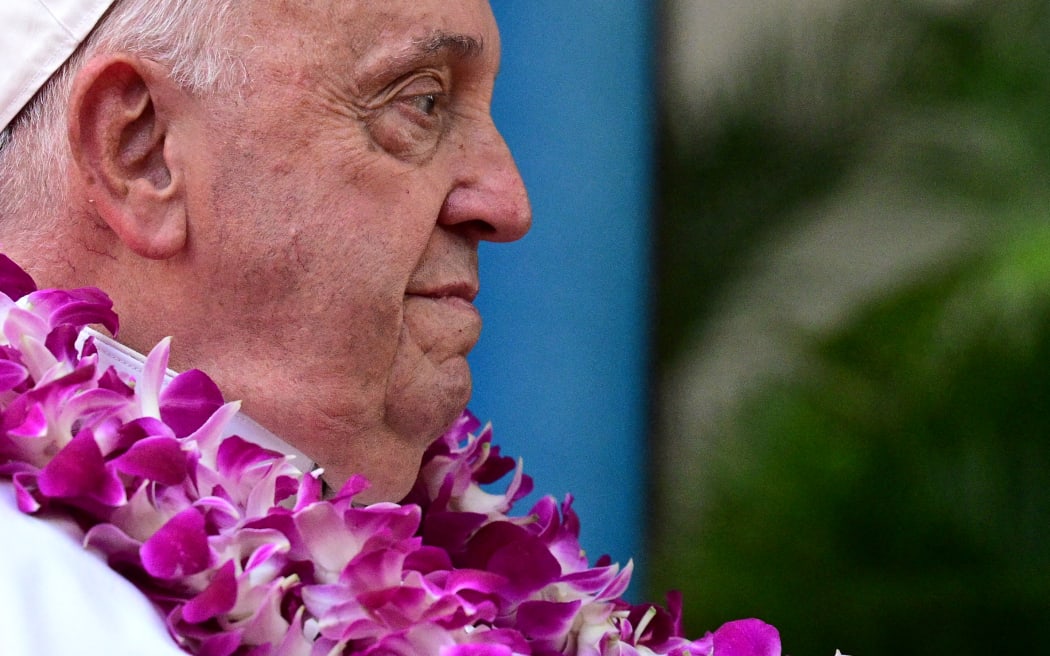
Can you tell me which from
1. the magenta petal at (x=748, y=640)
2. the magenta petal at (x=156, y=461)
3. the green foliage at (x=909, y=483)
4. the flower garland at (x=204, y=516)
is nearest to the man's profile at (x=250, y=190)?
the flower garland at (x=204, y=516)

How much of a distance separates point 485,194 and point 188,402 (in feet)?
1.64

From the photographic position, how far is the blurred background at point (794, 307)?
8.26ft

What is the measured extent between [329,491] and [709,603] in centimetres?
143

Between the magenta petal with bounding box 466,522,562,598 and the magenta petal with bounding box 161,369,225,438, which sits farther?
the magenta petal with bounding box 466,522,562,598

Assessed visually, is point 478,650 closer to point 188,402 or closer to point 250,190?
point 188,402

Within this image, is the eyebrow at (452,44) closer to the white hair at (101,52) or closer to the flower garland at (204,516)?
the white hair at (101,52)

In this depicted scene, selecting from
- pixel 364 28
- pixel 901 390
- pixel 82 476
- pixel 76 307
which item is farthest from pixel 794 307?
pixel 82 476

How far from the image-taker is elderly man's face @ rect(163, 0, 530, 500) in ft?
4.62

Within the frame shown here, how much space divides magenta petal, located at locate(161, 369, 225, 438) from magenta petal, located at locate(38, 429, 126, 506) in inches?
5.4

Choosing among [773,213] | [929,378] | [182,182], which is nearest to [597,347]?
[773,213]

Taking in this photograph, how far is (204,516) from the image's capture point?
1138 millimetres

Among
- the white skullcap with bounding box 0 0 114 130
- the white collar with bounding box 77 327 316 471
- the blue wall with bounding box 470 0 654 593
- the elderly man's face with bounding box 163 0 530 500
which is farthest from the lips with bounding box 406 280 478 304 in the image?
the blue wall with bounding box 470 0 654 593

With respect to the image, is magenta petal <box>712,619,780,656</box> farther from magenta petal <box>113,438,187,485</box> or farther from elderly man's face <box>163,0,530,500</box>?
magenta petal <box>113,438,187,485</box>

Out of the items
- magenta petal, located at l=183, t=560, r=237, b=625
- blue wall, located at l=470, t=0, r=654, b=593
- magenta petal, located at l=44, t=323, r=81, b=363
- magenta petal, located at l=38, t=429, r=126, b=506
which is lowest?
magenta petal, located at l=183, t=560, r=237, b=625
